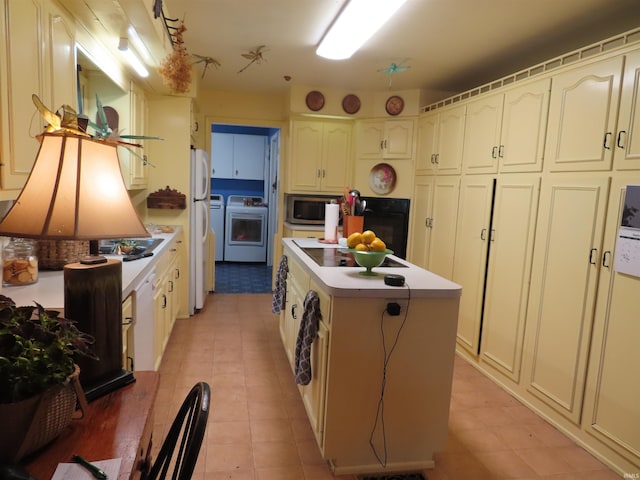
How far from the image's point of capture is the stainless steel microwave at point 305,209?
4.93 m

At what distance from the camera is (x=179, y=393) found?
2.71m

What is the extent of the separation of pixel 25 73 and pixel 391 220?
3652mm

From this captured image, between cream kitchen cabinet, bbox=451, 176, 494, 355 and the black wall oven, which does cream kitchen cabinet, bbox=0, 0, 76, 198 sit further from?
the black wall oven

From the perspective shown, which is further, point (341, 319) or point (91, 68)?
point (91, 68)

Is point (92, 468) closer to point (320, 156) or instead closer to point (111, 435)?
point (111, 435)

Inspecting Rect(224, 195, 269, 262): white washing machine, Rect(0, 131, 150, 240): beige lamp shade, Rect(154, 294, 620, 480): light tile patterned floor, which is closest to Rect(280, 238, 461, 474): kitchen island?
Rect(154, 294, 620, 480): light tile patterned floor

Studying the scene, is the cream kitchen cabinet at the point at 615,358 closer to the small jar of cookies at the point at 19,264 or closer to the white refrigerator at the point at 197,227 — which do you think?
the small jar of cookies at the point at 19,264

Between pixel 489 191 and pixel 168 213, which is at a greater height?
pixel 489 191

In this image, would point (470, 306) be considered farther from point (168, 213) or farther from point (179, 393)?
point (168, 213)

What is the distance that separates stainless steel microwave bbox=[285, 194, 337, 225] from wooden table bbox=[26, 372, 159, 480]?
3.82m

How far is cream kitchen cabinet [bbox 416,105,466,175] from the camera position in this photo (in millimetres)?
3656

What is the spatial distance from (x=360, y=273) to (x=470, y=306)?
1637 millimetres

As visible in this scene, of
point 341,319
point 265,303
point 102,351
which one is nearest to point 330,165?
point 265,303

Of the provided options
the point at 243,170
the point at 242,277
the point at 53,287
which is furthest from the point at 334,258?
the point at 243,170
